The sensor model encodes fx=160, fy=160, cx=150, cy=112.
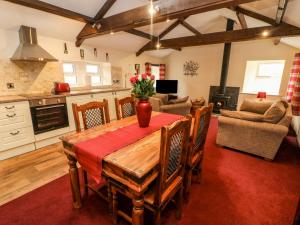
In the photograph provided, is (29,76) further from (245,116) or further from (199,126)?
(245,116)

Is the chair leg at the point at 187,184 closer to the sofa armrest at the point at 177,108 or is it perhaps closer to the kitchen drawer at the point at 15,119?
the sofa armrest at the point at 177,108

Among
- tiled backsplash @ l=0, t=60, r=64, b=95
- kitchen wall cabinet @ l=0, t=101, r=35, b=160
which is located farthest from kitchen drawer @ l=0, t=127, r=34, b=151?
tiled backsplash @ l=0, t=60, r=64, b=95

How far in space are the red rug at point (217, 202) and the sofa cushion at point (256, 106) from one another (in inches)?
63.8

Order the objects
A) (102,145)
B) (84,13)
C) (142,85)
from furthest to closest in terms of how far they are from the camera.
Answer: (84,13) → (142,85) → (102,145)

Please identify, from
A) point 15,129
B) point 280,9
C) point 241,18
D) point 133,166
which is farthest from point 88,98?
point 241,18

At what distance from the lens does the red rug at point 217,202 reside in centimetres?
151

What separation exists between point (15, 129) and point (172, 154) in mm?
2786

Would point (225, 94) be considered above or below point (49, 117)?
above

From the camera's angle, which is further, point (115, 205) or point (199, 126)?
point (199, 126)

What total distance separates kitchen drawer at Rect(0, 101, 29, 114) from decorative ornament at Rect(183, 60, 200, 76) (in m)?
5.40

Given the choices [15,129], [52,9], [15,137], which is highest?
[52,9]

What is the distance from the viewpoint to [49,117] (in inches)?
119

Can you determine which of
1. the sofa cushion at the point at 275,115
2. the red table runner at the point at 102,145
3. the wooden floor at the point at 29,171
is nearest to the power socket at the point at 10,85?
the wooden floor at the point at 29,171

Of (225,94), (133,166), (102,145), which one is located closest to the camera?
(133,166)
